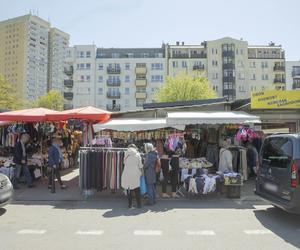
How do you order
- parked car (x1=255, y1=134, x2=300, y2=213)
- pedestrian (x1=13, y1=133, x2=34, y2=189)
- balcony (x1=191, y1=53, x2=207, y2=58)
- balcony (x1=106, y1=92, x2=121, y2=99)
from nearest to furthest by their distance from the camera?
1. parked car (x1=255, y1=134, x2=300, y2=213)
2. pedestrian (x1=13, y1=133, x2=34, y2=189)
3. balcony (x1=191, y1=53, x2=207, y2=58)
4. balcony (x1=106, y1=92, x2=121, y2=99)

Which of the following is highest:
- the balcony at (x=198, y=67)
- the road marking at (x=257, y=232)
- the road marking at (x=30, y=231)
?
the balcony at (x=198, y=67)

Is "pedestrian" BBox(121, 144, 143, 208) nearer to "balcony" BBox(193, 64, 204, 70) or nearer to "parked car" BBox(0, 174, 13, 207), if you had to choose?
"parked car" BBox(0, 174, 13, 207)

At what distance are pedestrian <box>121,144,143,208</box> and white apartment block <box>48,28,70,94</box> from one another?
132m

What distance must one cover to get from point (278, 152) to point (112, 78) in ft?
238

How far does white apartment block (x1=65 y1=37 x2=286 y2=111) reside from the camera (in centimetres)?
7669

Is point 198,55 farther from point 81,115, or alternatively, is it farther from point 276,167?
point 276,167

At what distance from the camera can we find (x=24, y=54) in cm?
12225

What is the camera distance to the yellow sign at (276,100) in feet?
43.5

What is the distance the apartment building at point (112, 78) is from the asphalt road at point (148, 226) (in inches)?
2722

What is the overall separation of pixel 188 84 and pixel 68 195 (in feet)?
128

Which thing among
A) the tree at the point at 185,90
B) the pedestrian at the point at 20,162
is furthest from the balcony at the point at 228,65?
the pedestrian at the point at 20,162

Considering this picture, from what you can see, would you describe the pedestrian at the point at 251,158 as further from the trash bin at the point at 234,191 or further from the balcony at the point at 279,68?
the balcony at the point at 279,68

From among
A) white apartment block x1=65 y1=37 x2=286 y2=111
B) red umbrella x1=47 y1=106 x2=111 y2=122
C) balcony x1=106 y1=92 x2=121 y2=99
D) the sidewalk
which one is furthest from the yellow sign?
balcony x1=106 y1=92 x2=121 y2=99

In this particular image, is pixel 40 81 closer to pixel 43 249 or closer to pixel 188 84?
pixel 188 84
